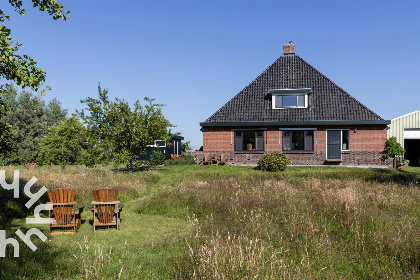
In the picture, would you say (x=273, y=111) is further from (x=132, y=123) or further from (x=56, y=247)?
(x=56, y=247)

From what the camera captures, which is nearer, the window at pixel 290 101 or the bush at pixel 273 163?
the bush at pixel 273 163

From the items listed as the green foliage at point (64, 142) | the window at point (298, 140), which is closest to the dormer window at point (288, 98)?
the window at point (298, 140)

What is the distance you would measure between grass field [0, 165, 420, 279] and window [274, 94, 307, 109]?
39.7 feet

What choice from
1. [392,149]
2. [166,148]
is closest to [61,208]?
[392,149]

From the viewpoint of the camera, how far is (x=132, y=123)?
17.6 meters

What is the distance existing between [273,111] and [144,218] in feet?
52.4

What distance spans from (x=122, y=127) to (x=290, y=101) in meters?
12.5

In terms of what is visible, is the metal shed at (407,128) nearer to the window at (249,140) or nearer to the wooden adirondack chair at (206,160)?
the window at (249,140)

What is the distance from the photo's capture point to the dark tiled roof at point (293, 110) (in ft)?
70.8

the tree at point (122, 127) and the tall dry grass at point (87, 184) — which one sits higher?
the tree at point (122, 127)

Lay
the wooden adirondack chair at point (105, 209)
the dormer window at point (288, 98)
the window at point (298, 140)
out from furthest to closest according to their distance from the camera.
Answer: the dormer window at point (288, 98) < the window at point (298, 140) < the wooden adirondack chair at point (105, 209)

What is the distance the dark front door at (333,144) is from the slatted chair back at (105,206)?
57.8 feet

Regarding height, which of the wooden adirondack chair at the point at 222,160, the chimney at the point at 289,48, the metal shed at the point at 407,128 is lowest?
the wooden adirondack chair at the point at 222,160

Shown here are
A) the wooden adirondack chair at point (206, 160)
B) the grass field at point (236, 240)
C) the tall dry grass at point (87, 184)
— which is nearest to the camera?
the grass field at point (236, 240)
